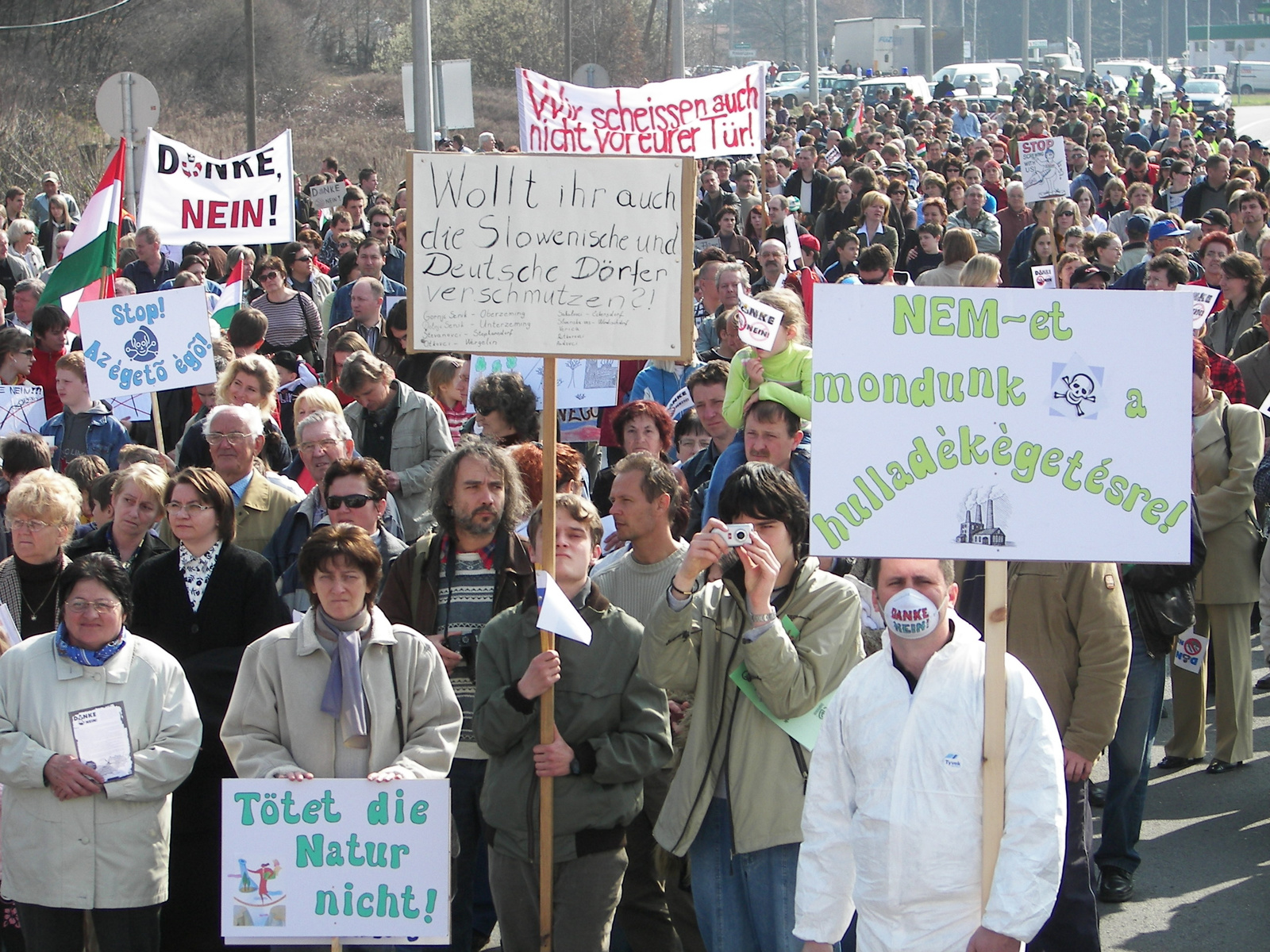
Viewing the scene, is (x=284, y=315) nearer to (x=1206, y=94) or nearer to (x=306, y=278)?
(x=306, y=278)

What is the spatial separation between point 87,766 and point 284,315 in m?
6.52

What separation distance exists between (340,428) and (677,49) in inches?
887

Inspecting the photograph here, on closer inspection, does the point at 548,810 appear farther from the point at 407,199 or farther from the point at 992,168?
the point at 992,168

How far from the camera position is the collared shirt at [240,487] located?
607 cm

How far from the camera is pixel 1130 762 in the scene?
5426mm

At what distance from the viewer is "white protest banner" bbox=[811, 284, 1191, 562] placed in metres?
3.49

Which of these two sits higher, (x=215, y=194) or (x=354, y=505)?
(x=215, y=194)

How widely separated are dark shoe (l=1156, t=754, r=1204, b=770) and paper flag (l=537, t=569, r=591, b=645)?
3608mm

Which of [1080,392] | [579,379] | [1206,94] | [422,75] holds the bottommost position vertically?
[1080,392]

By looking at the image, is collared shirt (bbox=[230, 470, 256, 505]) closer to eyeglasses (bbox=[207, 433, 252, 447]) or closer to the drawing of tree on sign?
eyeglasses (bbox=[207, 433, 252, 447])

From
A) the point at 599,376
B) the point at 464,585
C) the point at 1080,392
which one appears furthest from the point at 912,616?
the point at 599,376

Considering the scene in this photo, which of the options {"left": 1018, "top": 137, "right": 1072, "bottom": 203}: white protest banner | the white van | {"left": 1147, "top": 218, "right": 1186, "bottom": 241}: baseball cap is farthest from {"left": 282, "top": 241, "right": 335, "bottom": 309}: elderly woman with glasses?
the white van

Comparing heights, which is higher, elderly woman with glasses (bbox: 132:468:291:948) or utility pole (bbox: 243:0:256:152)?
utility pole (bbox: 243:0:256:152)

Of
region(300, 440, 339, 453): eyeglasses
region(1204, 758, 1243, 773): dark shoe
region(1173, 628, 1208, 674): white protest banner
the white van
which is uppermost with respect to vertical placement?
the white van
